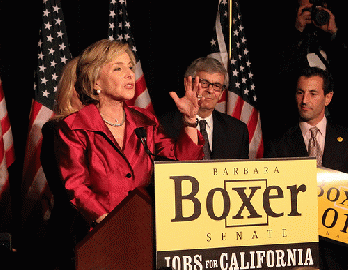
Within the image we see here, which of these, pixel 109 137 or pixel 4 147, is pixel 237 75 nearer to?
pixel 4 147

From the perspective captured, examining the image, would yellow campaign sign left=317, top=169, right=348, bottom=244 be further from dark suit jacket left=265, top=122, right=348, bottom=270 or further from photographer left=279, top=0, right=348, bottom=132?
photographer left=279, top=0, right=348, bottom=132

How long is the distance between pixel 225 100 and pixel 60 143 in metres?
2.30

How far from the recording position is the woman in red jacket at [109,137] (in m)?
1.73

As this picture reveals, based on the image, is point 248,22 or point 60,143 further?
point 248,22

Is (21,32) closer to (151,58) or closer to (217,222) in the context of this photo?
(151,58)

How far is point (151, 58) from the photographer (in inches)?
159

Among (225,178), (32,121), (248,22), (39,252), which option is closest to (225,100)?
(248,22)

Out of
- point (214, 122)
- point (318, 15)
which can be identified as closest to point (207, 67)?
point (214, 122)

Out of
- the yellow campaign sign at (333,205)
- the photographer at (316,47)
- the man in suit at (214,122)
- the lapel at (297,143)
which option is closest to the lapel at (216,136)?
the man in suit at (214,122)

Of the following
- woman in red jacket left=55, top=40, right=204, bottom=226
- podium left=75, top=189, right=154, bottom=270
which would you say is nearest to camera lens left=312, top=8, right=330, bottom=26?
woman in red jacket left=55, top=40, right=204, bottom=226

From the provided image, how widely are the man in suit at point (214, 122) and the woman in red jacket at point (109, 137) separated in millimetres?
809

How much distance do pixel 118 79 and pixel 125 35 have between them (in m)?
1.95

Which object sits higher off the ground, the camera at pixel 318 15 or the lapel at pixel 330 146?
the camera at pixel 318 15

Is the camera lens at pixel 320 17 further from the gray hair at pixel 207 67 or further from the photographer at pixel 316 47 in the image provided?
the gray hair at pixel 207 67
